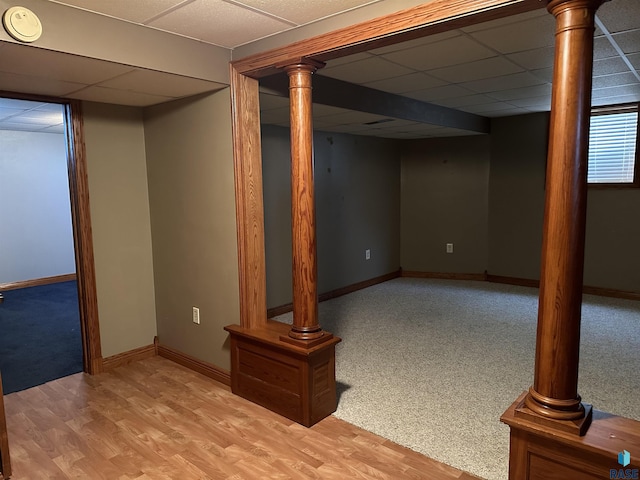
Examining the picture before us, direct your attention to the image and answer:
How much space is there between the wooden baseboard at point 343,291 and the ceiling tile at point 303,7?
9.67 ft

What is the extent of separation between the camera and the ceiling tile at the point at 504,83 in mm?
3411

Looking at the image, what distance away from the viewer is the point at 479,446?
232cm

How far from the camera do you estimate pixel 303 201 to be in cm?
250

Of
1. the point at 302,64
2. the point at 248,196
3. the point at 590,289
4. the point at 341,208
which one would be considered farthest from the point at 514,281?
the point at 302,64

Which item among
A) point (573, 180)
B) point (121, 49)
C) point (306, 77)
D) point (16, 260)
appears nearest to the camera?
point (573, 180)

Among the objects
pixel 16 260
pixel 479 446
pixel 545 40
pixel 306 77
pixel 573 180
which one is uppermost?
pixel 545 40

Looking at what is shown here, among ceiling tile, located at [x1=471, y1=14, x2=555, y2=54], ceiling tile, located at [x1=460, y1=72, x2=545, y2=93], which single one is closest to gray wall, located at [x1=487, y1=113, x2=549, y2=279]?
ceiling tile, located at [x1=460, y1=72, x2=545, y2=93]

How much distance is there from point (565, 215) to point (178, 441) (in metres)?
2.12

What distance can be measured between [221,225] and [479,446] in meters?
1.97

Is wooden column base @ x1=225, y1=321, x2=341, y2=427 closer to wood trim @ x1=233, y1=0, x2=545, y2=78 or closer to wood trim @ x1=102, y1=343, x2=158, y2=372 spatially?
wood trim @ x1=102, y1=343, x2=158, y2=372

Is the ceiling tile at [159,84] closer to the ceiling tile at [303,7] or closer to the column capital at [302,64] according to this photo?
the column capital at [302,64]

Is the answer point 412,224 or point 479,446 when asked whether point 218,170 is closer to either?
point 479,446

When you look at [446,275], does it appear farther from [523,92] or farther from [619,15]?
[619,15]

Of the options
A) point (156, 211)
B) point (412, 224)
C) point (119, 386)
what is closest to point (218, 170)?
point (156, 211)
